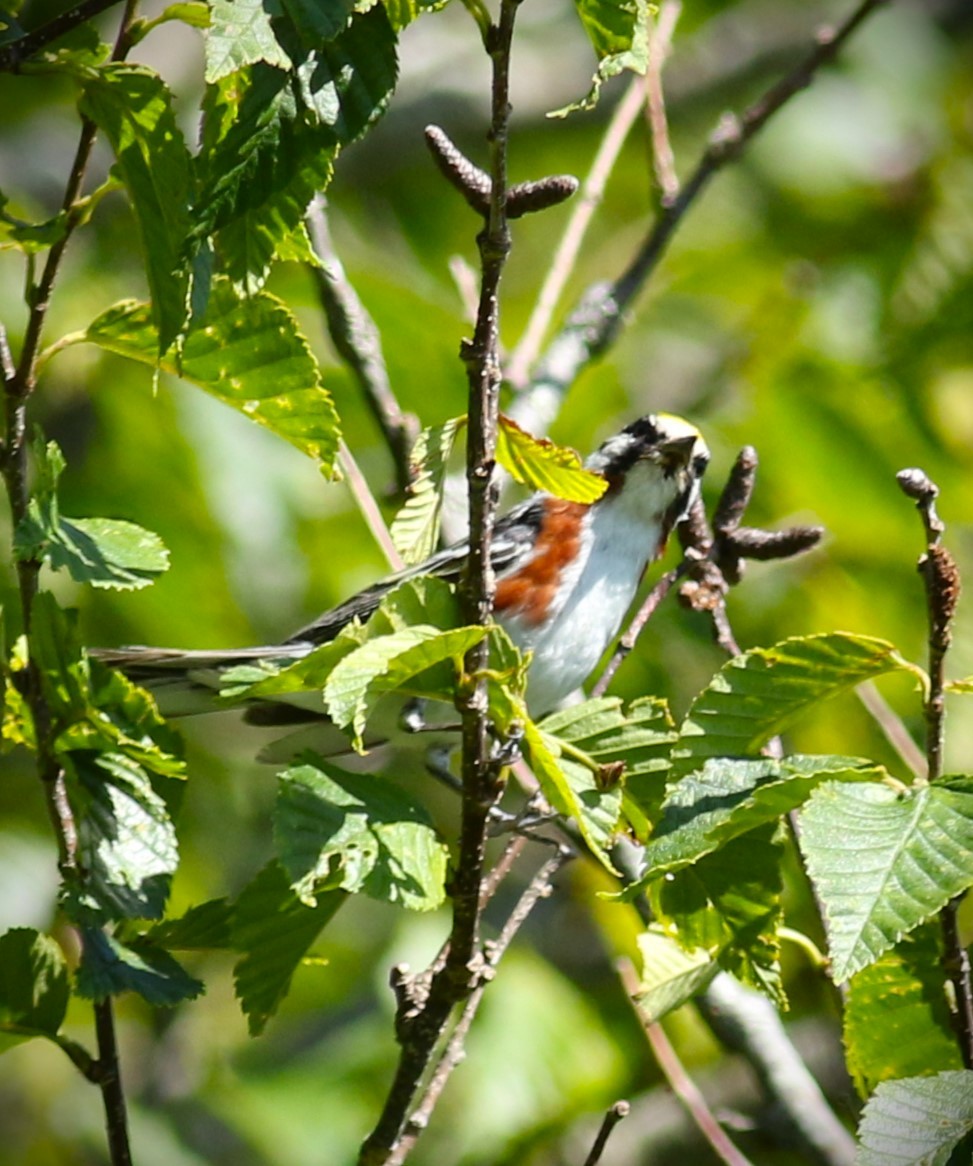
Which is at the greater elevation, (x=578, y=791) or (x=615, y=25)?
(x=615, y=25)

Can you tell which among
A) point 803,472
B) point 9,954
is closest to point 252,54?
Answer: point 9,954

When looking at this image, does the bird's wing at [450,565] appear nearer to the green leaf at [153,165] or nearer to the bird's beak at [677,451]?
the bird's beak at [677,451]

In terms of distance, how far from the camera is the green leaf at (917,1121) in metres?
1.84

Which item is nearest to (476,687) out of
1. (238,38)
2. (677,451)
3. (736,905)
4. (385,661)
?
(385,661)

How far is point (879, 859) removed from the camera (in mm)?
1736

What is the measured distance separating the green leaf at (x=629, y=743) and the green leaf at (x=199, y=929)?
1.88ft

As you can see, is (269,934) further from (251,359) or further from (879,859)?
(879,859)

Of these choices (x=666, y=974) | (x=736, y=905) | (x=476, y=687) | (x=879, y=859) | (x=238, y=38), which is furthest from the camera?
(x=666, y=974)

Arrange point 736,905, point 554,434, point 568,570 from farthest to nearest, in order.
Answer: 1. point 554,434
2. point 568,570
3. point 736,905

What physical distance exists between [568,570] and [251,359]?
4.76ft

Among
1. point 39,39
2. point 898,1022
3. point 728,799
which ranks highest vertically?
point 39,39

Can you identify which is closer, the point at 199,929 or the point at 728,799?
the point at 728,799

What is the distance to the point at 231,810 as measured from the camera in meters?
5.81

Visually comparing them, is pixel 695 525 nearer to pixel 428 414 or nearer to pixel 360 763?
pixel 428 414
